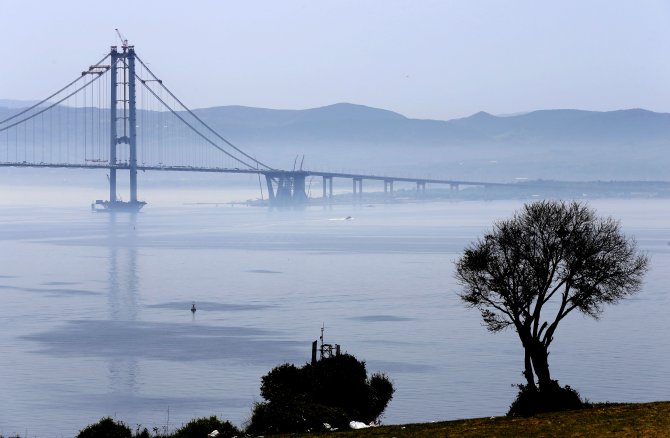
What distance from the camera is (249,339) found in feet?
203

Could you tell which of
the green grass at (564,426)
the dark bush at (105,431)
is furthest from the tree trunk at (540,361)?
the dark bush at (105,431)

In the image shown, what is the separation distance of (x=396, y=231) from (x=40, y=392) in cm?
14160

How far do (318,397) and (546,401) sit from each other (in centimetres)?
791

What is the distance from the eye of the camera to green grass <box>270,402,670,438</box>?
26.9 meters

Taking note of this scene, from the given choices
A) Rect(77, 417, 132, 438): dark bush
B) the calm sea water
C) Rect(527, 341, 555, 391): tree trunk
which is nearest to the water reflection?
the calm sea water

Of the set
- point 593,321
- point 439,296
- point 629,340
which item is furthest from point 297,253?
point 629,340

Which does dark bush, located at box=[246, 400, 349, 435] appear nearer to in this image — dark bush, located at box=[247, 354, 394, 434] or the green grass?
dark bush, located at box=[247, 354, 394, 434]

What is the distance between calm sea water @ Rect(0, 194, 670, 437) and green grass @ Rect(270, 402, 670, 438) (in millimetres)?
11663

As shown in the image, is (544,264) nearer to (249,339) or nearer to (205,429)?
(205,429)

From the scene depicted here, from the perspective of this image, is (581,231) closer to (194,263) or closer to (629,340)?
(629,340)

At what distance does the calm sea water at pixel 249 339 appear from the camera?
4541 centimetres

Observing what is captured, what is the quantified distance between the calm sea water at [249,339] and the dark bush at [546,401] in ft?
25.6

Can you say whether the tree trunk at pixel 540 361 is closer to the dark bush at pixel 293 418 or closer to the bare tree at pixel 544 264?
the bare tree at pixel 544 264

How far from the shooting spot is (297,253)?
135 m
